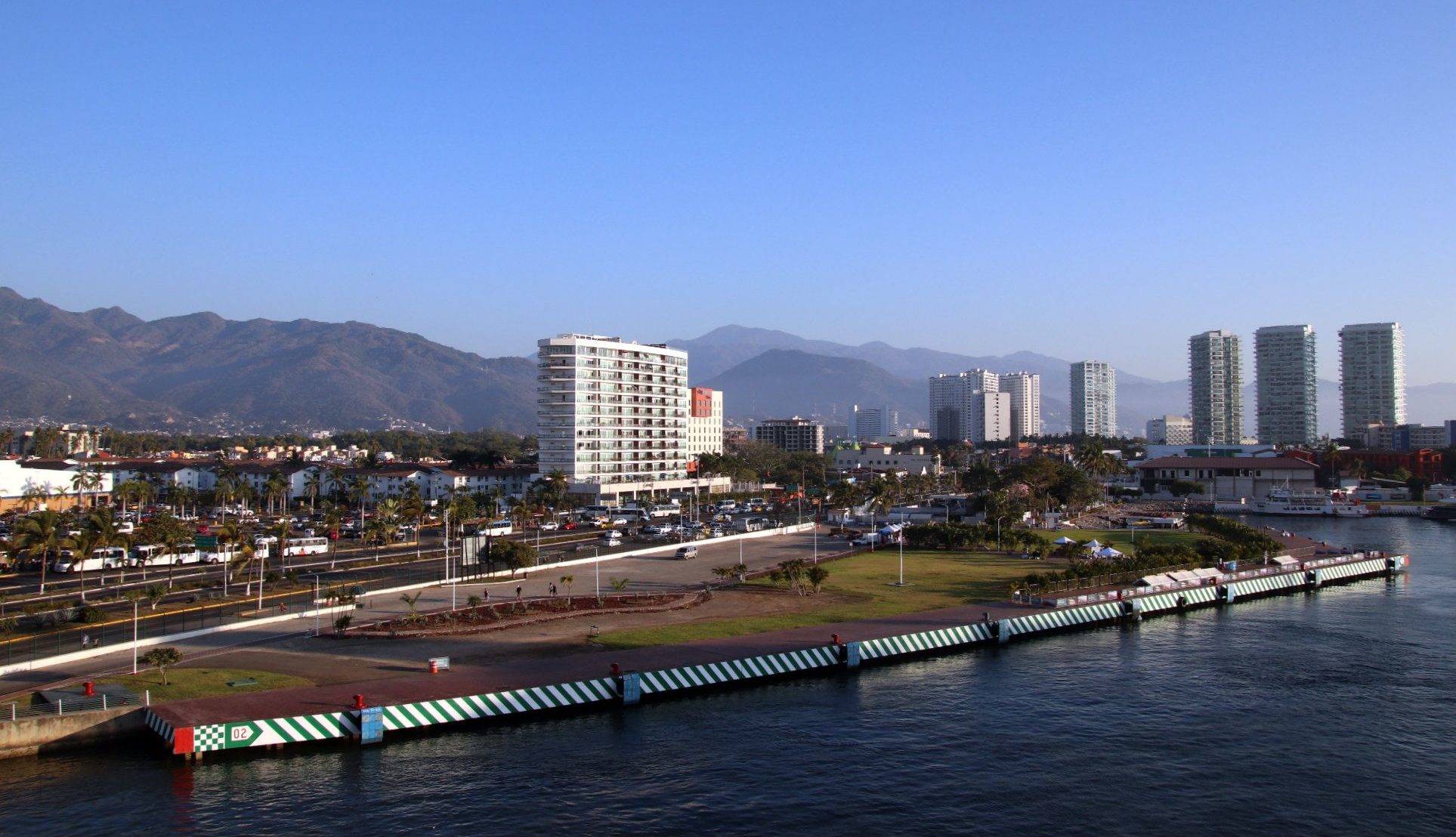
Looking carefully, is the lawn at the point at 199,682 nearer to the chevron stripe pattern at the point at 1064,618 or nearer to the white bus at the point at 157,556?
the chevron stripe pattern at the point at 1064,618

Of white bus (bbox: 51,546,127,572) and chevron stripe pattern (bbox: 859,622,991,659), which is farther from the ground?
white bus (bbox: 51,546,127,572)

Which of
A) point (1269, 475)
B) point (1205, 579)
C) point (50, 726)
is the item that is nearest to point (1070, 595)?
point (1205, 579)

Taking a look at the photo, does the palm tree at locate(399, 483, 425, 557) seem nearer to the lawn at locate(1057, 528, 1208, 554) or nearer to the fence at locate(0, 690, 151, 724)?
the fence at locate(0, 690, 151, 724)

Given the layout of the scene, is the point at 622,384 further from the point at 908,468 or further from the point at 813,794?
the point at 813,794

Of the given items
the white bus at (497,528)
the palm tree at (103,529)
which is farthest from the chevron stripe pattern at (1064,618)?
the palm tree at (103,529)

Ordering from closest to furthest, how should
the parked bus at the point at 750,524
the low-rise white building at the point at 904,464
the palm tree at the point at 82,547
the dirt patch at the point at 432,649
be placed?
1. the dirt patch at the point at 432,649
2. the palm tree at the point at 82,547
3. the parked bus at the point at 750,524
4. the low-rise white building at the point at 904,464

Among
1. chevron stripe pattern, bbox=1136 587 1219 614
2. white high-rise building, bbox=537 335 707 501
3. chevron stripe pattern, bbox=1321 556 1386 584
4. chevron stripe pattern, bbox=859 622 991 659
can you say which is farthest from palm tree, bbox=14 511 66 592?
chevron stripe pattern, bbox=1321 556 1386 584
